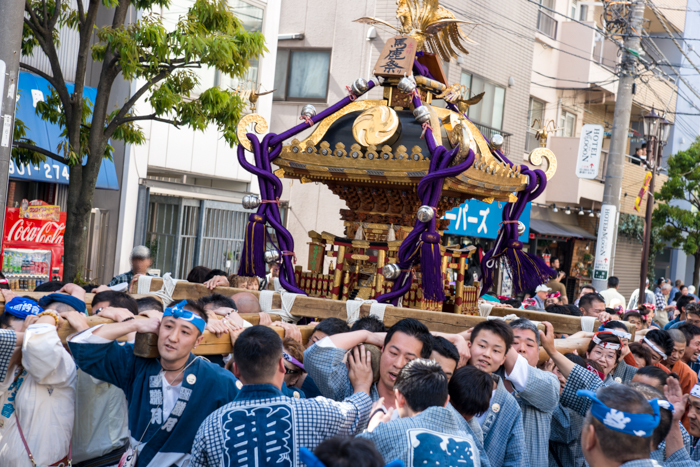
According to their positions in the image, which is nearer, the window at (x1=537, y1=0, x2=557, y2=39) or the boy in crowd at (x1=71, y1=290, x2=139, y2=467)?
the boy in crowd at (x1=71, y1=290, x2=139, y2=467)

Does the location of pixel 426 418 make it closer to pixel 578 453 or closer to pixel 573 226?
pixel 578 453

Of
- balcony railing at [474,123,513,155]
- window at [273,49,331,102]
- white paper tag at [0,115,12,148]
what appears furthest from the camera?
balcony railing at [474,123,513,155]

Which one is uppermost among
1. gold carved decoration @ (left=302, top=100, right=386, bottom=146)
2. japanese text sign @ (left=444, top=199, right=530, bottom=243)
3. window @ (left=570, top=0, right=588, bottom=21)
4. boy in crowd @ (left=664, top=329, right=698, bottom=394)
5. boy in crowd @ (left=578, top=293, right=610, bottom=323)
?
window @ (left=570, top=0, right=588, bottom=21)

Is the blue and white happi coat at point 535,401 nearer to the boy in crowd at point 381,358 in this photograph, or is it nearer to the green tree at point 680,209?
the boy in crowd at point 381,358

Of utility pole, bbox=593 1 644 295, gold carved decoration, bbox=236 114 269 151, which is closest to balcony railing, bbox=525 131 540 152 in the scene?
utility pole, bbox=593 1 644 295

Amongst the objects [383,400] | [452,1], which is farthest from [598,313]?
[452,1]

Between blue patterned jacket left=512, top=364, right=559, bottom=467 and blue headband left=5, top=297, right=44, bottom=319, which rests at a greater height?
blue headband left=5, top=297, right=44, bottom=319

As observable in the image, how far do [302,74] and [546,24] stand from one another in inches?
308

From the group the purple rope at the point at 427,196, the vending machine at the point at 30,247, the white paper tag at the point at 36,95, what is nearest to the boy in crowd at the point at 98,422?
the purple rope at the point at 427,196

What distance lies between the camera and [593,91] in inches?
793

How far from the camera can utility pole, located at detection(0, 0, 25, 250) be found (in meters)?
4.59

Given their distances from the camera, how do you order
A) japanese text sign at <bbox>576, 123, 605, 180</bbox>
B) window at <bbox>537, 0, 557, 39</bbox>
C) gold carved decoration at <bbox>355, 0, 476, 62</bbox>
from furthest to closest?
window at <bbox>537, 0, 557, 39</bbox> → japanese text sign at <bbox>576, 123, 605, 180</bbox> → gold carved decoration at <bbox>355, 0, 476, 62</bbox>

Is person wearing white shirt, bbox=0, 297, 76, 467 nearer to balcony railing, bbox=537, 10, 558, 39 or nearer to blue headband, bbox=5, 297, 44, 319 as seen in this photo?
blue headband, bbox=5, 297, 44, 319

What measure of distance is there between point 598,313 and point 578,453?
3.93m
